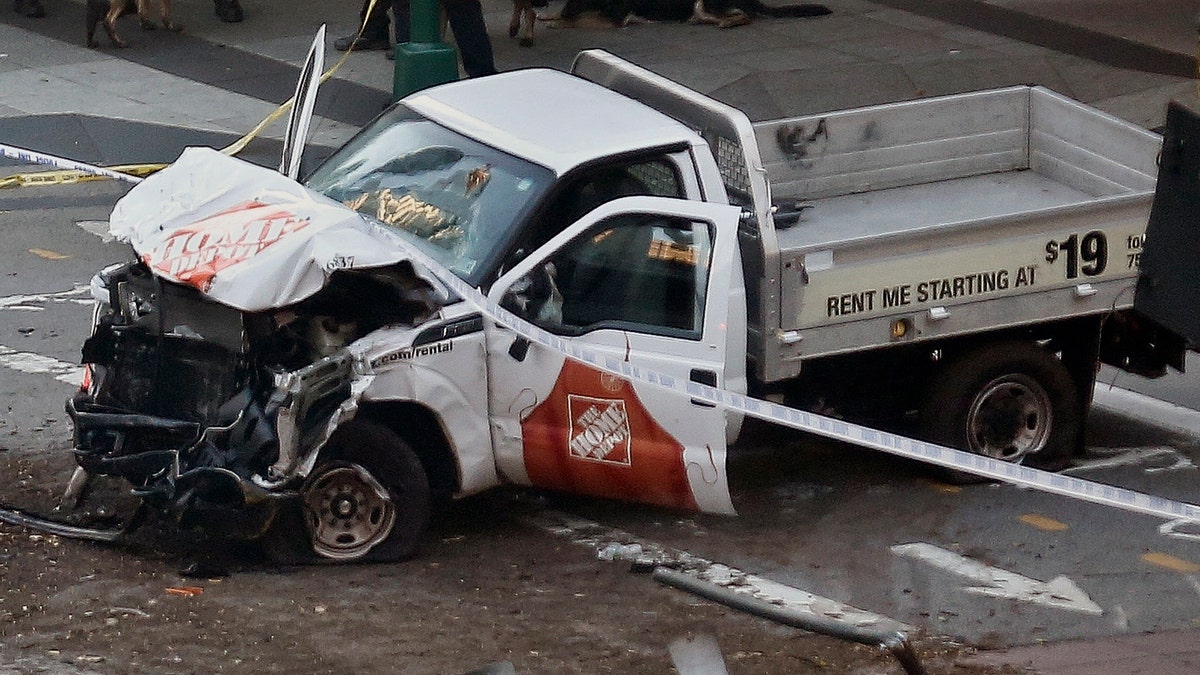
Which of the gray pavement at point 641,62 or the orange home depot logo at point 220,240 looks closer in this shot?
the orange home depot logo at point 220,240

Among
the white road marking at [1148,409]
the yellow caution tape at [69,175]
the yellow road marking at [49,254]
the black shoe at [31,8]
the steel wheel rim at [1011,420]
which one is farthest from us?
the black shoe at [31,8]

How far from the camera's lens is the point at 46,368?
991 centimetres

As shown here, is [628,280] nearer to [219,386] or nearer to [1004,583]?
[219,386]

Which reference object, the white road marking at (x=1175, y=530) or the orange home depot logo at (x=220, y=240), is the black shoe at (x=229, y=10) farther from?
the white road marking at (x=1175, y=530)

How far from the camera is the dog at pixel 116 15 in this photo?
57.6 ft

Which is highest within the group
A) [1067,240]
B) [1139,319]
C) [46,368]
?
[1067,240]

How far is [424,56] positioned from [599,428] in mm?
7652

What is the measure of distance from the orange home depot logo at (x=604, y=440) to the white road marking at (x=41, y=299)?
4.55 m

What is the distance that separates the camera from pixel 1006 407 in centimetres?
863

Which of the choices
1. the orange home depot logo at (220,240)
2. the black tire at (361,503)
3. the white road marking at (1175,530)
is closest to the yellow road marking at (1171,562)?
the white road marking at (1175,530)

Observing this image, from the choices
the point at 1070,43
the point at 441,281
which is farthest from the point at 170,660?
the point at 1070,43

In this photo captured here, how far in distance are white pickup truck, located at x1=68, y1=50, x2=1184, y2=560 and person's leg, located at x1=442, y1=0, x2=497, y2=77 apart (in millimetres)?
6763

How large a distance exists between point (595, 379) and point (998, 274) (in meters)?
2.07

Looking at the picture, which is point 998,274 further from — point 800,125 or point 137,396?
point 137,396
